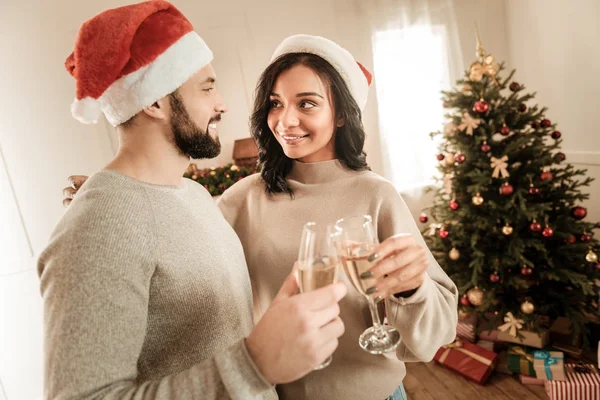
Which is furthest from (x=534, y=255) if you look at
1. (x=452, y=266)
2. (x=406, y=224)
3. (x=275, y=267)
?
(x=275, y=267)

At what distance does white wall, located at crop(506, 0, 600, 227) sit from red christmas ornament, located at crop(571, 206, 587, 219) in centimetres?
90

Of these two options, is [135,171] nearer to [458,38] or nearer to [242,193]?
[242,193]

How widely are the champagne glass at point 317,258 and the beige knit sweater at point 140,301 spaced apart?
0.50 ft

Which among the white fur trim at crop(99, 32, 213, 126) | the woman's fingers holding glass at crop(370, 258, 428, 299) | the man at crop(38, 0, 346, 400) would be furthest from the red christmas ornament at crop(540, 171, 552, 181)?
the white fur trim at crop(99, 32, 213, 126)

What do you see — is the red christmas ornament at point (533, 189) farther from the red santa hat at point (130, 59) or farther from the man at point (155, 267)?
the red santa hat at point (130, 59)

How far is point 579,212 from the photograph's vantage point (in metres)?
2.36

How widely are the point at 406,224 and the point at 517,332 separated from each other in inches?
75.4

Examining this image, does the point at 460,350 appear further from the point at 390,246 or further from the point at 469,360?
the point at 390,246

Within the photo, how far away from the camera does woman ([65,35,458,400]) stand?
1.06m

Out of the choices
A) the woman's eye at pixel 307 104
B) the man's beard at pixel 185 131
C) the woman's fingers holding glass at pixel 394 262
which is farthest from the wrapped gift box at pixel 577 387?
the man's beard at pixel 185 131

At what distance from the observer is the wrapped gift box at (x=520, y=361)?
8.01 ft

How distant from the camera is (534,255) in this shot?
2.47 meters

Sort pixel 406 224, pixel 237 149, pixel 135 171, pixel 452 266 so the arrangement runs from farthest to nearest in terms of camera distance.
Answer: pixel 237 149 → pixel 452 266 → pixel 406 224 → pixel 135 171

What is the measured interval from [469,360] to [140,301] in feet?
8.28
